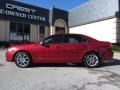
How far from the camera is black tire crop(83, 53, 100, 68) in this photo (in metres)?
10.2

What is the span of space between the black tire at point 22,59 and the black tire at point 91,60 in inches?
99.3

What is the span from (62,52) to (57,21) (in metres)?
18.5

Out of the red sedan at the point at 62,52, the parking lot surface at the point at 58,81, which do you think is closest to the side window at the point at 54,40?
the red sedan at the point at 62,52

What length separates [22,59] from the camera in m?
9.90

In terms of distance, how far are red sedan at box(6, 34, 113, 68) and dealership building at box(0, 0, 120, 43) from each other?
36.1 feet

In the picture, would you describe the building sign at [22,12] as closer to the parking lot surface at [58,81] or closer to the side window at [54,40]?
the side window at [54,40]

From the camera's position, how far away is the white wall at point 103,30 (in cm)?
2103

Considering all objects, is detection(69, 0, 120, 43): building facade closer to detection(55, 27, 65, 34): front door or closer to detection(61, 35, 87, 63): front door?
detection(55, 27, 65, 34): front door

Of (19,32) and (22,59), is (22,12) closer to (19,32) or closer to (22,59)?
(19,32)

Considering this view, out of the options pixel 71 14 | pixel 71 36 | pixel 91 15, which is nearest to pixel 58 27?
pixel 71 14

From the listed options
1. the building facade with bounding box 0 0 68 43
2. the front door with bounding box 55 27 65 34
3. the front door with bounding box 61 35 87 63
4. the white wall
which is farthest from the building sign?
the front door with bounding box 61 35 87 63

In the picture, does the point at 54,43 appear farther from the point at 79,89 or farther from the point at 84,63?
the point at 79,89

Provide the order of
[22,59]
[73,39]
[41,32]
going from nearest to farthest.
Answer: [22,59] → [73,39] → [41,32]

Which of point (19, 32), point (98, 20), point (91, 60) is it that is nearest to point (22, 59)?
point (91, 60)
